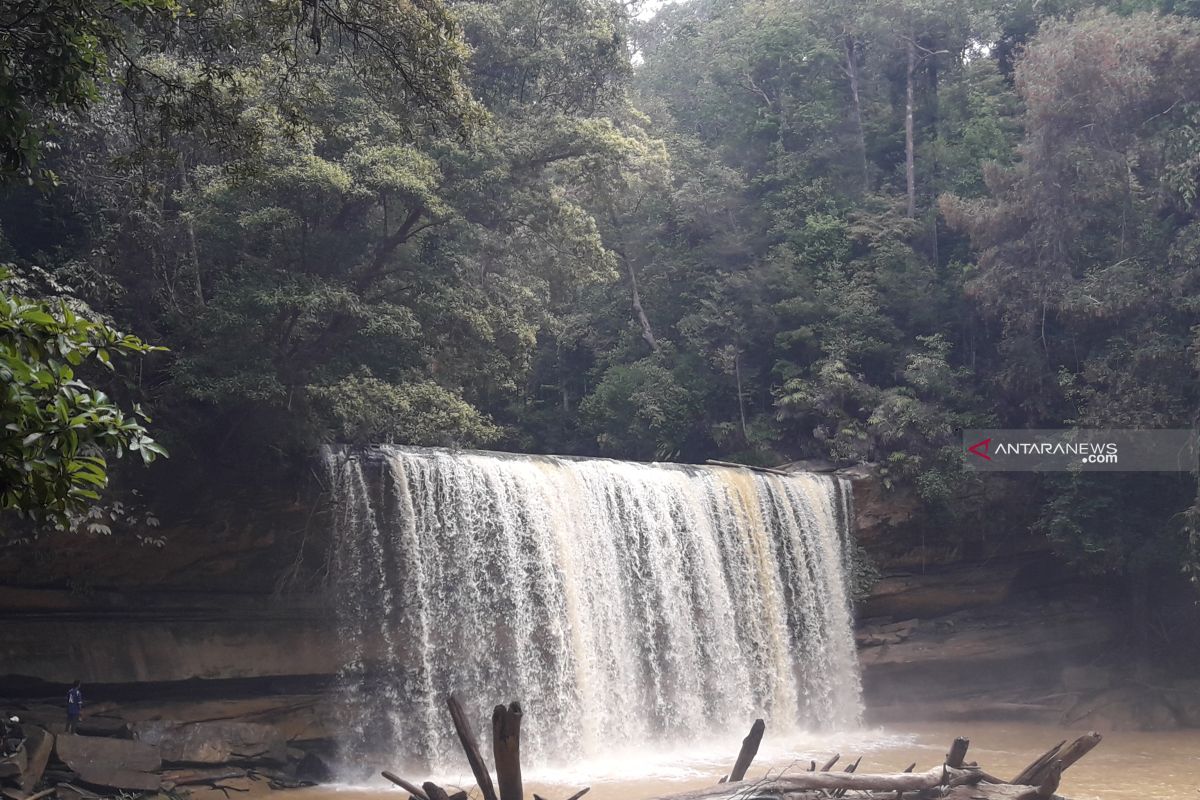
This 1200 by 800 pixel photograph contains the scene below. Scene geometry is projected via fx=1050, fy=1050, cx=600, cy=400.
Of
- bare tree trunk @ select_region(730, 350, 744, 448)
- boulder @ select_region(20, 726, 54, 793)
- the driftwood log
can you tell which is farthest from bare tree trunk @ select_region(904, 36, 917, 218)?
the driftwood log

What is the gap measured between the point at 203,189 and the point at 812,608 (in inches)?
456

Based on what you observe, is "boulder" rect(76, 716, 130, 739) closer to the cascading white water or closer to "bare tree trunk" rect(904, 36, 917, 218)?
the cascading white water

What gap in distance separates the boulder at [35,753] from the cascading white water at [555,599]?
374cm

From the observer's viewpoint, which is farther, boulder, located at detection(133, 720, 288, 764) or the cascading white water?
the cascading white water

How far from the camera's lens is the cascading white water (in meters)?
13.8

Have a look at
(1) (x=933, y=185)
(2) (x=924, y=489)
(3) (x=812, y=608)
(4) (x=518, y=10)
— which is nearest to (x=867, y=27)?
(1) (x=933, y=185)

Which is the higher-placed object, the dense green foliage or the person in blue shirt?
the dense green foliage

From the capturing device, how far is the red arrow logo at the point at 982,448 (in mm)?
19641

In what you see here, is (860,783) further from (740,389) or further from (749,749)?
(740,389)

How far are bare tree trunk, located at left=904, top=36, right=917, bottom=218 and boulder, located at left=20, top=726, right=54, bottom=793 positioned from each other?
67.8 feet

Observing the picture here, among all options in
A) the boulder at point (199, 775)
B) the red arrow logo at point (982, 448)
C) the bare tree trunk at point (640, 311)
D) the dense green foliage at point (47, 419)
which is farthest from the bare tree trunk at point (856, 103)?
the dense green foliage at point (47, 419)

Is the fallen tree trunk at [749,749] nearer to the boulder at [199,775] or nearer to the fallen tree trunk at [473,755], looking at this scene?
the fallen tree trunk at [473,755]

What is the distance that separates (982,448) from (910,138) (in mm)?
9466

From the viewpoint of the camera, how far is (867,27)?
2612cm
